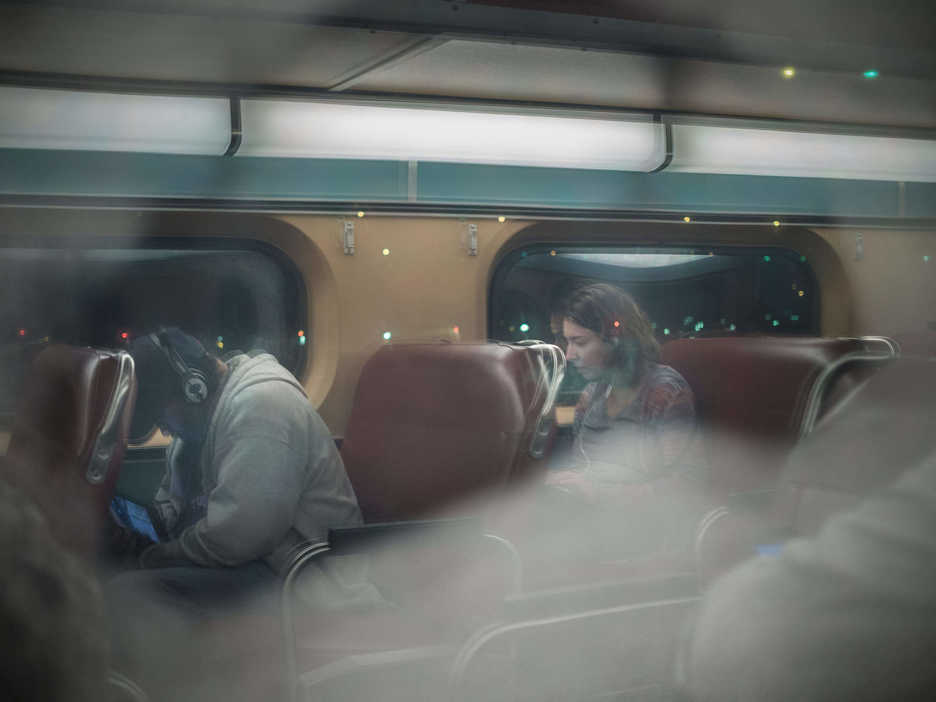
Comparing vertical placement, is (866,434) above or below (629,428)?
above

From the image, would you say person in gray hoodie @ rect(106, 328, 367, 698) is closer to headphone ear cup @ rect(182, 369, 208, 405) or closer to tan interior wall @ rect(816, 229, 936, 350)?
headphone ear cup @ rect(182, 369, 208, 405)

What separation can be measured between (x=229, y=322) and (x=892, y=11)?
2.83 metres

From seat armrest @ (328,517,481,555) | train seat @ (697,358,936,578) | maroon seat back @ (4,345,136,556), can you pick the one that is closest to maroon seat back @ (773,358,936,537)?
train seat @ (697,358,936,578)

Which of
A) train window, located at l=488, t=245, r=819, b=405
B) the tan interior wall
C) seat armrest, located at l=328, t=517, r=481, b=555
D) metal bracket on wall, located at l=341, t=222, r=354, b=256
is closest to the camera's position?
seat armrest, located at l=328, t=517, r=481, b=555

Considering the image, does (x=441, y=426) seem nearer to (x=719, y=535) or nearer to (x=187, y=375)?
(x=187, y=375)

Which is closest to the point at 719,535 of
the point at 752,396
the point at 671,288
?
the point at 752,396

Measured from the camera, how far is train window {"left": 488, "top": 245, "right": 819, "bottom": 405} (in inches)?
163

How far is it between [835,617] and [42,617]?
0.41 m

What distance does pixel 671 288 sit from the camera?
4.52 m

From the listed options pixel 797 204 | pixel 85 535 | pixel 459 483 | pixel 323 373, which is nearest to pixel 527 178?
pixel 323 373

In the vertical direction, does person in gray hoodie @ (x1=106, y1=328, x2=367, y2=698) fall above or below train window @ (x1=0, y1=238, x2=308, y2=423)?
below

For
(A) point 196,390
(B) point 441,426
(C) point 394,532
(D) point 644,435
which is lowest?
(C) point 394,532

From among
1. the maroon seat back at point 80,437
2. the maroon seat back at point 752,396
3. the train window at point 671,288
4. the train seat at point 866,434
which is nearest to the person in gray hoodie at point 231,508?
the maroon seat back at point 80,437

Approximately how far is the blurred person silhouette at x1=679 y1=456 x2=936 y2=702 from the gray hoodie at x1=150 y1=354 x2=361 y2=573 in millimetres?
1838
